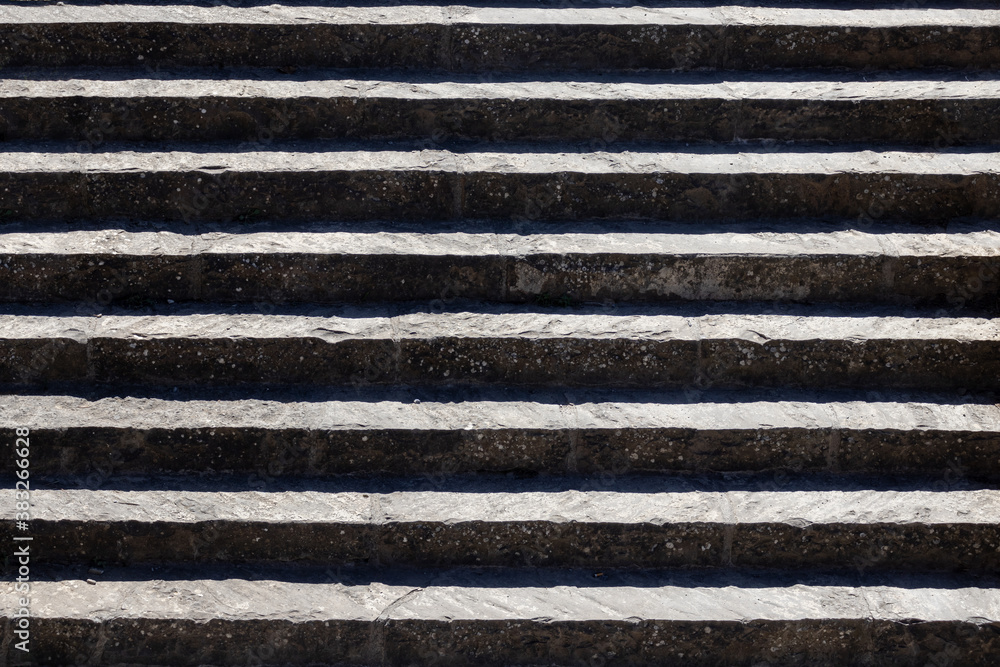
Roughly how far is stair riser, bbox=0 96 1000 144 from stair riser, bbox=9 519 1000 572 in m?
2.20

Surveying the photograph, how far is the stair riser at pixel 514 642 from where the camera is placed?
381 centimetres

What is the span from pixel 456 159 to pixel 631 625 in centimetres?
261

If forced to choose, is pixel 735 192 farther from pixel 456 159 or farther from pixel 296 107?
pixel 296 107

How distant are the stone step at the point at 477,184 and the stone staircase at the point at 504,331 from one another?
0.02 m

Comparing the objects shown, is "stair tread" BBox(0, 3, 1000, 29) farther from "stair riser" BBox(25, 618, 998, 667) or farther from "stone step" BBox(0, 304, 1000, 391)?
"stair riser" BBox(25, 618, 998, 667)

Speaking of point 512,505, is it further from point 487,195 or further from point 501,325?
point 487,195

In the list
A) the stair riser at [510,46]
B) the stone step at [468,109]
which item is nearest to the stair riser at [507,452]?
the stone step at [468,109]

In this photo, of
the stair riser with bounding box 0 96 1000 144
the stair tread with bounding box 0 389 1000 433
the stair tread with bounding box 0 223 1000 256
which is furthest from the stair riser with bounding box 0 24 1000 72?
the stair tread with bounding box 0 389 1000 433

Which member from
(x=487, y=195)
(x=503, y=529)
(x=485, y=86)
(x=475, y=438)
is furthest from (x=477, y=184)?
(x=503, y=529)

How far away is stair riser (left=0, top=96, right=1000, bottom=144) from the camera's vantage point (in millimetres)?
4820

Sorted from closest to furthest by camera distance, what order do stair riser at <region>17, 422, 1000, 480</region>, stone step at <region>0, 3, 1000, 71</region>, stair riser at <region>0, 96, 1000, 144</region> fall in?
stair riser at <region>17, 422, 1000, 480</region> → stair riser at <region>0, 96, 1000, 144</region> → stone step at <region>0, 3, 1000, 71</region>

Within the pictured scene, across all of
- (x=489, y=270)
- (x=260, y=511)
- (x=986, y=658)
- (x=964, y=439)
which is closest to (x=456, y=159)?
(x=489, y=270)

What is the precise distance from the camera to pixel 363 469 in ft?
13.9

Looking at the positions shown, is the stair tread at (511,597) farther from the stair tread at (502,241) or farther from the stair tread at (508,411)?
the stair tread at (502,241)
